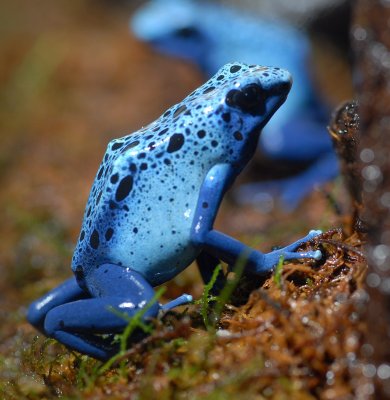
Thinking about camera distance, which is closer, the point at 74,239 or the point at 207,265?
the point at 207,265

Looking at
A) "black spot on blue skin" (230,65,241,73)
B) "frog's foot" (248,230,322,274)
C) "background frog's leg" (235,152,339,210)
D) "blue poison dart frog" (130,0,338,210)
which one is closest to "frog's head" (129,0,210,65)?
"blue poison dart frog" (130,0,338,210)

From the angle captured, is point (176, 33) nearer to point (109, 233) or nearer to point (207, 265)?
point (207, 265)

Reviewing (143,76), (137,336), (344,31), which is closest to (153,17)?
(143,76)

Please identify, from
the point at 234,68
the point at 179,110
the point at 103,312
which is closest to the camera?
the point at 103,312

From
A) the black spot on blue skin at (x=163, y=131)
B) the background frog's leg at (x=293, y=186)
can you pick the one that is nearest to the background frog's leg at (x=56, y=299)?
the black spot on blue skin at (x=163, y=131)

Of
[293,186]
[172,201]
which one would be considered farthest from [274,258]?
[293,186]

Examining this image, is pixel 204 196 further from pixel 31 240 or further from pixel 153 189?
pixel 31 240

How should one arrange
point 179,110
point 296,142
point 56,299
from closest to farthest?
point 179,110 < point 56,299 < point 296,142

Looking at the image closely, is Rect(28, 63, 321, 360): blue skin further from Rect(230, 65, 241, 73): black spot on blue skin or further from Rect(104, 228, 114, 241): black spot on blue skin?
Rect(230, 65, 241, 73): black spot on blue skin
